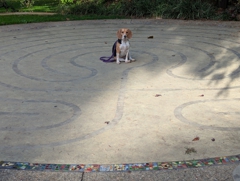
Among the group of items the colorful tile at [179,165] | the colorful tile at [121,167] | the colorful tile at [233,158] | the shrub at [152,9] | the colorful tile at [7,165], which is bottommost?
the colorful tile at [7,165]

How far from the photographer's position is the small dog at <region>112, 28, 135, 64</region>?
7.50 metres

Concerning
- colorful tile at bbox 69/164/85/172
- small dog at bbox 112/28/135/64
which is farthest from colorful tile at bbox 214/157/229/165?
small dog at bbox 112/28/135/64

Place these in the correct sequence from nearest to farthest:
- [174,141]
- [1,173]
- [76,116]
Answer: [1,173] < [174,141] < [76,116]

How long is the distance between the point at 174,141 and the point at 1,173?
1883 mm

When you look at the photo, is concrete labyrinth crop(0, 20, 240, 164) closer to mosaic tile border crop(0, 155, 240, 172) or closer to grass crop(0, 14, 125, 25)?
mosaic tile border crop(0, 155, 240, 172)

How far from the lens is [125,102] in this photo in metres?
5.48

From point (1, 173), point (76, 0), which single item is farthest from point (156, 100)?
point (76, 0)

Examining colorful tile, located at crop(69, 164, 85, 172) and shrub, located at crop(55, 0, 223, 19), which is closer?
colorful tile, located at crop(69, 164, 85, 172)

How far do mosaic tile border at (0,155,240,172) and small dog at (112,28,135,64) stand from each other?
4284 millimetres

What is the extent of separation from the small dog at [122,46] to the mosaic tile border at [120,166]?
428 cm

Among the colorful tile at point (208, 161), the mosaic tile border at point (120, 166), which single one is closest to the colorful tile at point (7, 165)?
the mosaic tile border at point (120, 166)

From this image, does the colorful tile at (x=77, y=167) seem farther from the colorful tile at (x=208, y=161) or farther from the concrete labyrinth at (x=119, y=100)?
the colorful tile at (x=208, y=161)

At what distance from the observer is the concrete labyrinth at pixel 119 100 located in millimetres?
4027

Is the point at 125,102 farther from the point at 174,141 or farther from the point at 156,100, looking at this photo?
the point at 174,141
